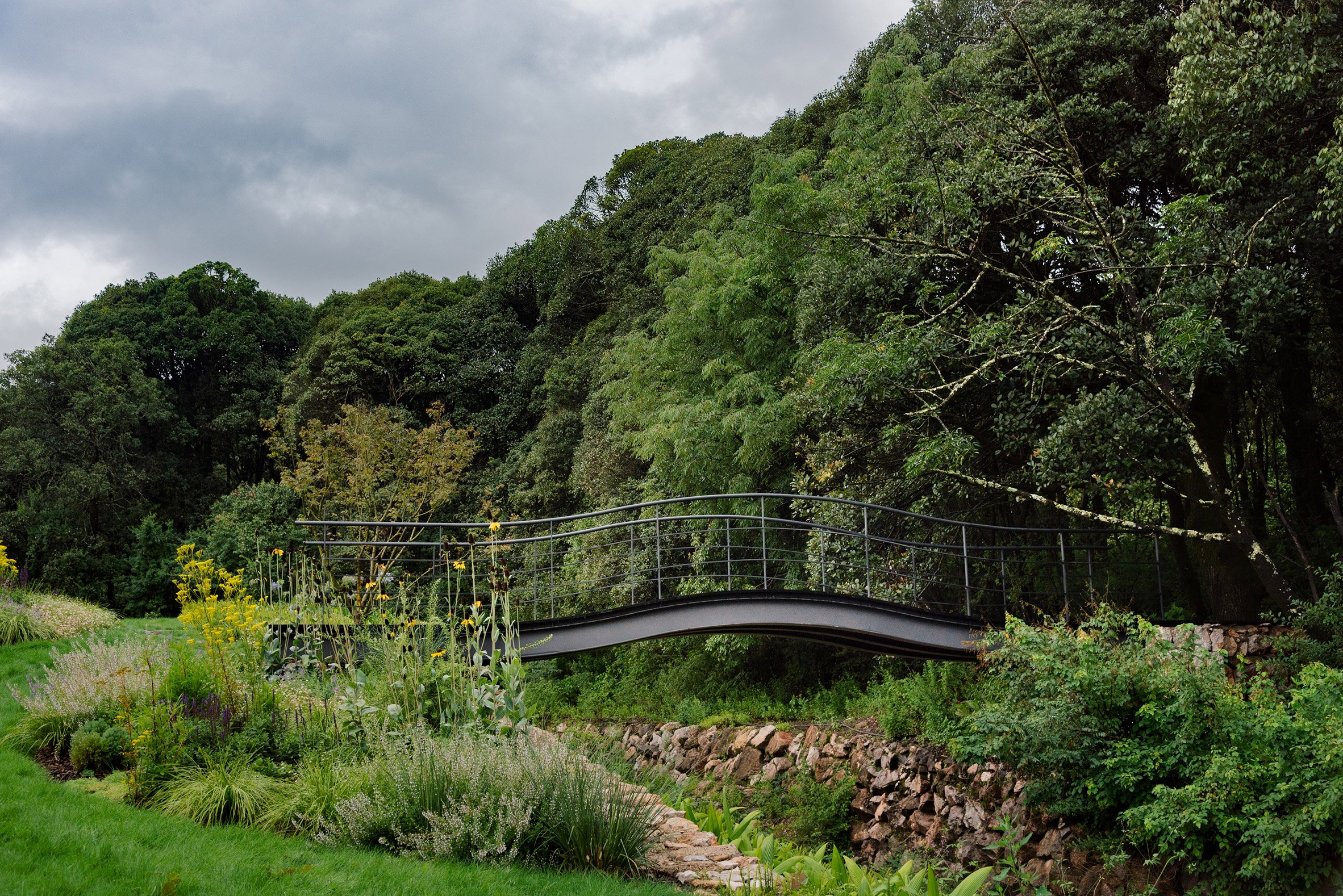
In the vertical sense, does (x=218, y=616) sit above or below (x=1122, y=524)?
below

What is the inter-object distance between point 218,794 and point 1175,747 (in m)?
6.40

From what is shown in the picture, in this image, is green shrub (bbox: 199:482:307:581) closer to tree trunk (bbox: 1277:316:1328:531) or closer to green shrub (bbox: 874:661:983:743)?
green shrub (bbox: 874:661:983:743)

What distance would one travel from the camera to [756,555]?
14.5m

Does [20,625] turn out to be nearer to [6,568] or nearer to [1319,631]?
[6,568]

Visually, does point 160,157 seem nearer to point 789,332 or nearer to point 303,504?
point 303,504

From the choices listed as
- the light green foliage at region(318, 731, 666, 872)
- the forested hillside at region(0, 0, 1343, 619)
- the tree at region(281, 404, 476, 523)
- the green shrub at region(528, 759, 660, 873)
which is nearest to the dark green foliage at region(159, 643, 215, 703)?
the light green foliage at region(318, 731, 666, 872)

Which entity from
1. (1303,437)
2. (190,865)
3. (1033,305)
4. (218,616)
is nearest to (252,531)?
(218,616)

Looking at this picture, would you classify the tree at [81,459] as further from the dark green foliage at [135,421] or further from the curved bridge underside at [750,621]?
the curved bridge underside at [750,621]

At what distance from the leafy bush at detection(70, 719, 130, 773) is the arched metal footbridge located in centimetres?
155

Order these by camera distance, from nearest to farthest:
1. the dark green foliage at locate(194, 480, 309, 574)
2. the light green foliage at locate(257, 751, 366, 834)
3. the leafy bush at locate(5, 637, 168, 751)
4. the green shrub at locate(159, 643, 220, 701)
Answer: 1. the light green foliage at locate(257, 751, 366, 834)
2. the green shrub at locate(159, 643, 220, 701)
3. the leafy bush at locate(5, 637, 168, 751)
4. the dark green foliage at locate(194, 480, 309, 574)

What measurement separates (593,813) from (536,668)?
42.6 ft

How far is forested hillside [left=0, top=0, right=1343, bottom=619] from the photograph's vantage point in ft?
26.1

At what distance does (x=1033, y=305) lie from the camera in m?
8.61

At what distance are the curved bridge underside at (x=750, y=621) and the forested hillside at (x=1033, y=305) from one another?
1.60m
